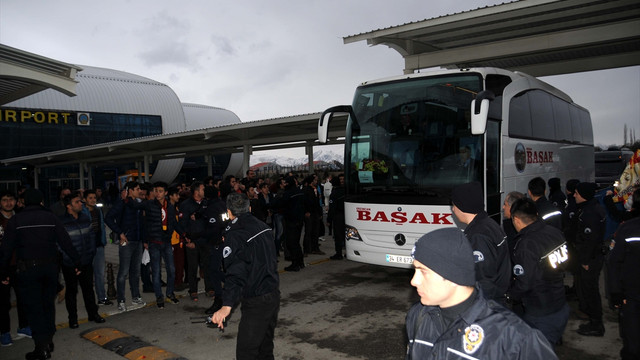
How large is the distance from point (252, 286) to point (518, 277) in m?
2.31

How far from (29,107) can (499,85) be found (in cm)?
4054

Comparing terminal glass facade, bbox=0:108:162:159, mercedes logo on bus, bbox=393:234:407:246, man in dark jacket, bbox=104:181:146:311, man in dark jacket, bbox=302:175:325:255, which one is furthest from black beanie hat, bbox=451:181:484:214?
terminal glass facade, bbox=0:108:162:159

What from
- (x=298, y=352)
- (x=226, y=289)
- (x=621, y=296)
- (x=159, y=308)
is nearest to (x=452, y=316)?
(x=226, y=289)

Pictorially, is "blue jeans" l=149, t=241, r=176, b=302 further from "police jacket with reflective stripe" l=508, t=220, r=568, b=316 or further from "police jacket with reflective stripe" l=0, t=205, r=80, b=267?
"police jacket with reflective stripe" l=508, t=220, r=568, b=316

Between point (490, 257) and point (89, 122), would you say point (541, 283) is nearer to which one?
point (490, 257)

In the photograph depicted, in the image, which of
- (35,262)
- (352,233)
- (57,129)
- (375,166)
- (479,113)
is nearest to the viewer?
(35,262)

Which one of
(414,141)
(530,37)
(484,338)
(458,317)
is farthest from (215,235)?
(530,37)

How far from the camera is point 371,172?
25.3 ft

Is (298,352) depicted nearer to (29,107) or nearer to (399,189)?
(399,189)

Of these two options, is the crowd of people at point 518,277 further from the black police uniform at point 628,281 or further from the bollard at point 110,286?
the bollard at point 110,286

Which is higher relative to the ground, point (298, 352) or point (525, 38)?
point (525, 38)

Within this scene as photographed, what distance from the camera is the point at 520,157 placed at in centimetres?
826

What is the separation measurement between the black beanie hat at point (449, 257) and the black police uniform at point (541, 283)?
214 cm

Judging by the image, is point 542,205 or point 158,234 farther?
point 158,234
